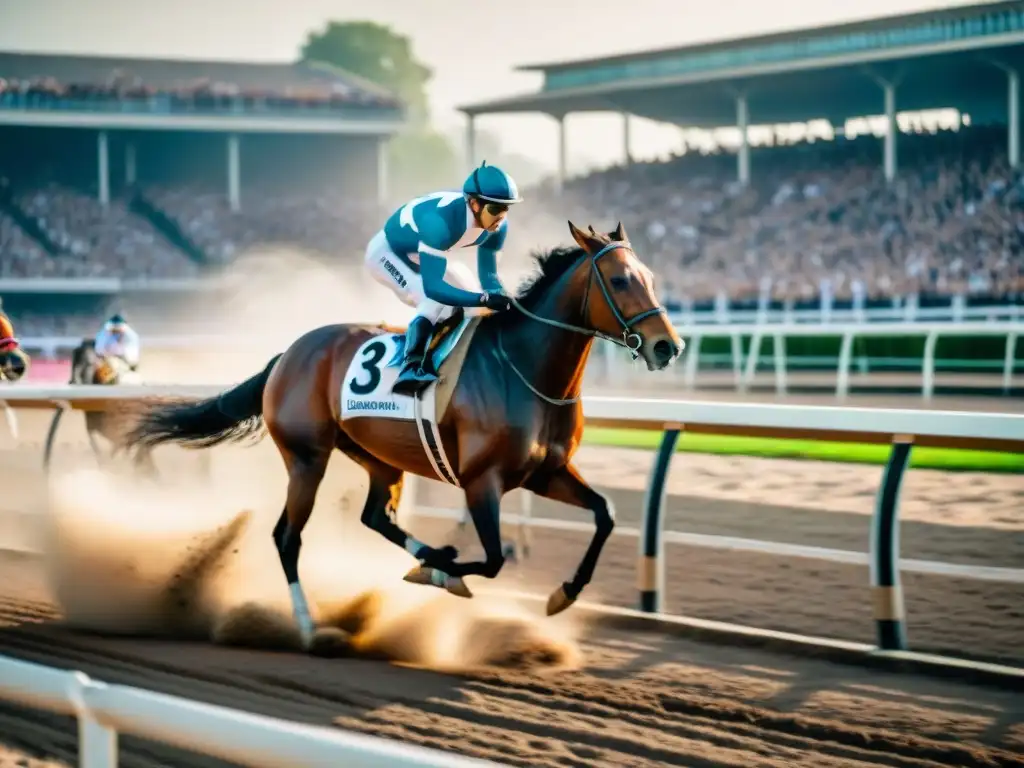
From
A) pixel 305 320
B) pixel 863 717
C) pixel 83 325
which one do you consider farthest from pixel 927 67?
pixel 863 717

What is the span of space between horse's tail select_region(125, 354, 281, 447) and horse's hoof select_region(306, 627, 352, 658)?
132 cm

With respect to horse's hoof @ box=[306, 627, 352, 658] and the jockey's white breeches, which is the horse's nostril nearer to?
the jockey's white breeches

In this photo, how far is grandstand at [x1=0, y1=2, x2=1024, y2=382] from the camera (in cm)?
1980

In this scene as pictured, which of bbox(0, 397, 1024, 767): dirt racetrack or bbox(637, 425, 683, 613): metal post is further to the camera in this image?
bbox(637, 425, 683, 613): metal post

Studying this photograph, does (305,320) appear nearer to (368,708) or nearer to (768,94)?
(768,94)

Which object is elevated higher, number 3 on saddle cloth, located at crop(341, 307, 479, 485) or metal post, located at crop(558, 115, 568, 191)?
metal post, located at crop(558, 115, 568, 191)

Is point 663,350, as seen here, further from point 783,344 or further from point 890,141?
point 890,141

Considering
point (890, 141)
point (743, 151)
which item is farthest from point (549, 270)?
point (743, 151)

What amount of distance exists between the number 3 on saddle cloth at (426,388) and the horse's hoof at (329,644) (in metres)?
0.69

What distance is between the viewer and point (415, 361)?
514cm

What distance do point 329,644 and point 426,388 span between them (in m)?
0.99

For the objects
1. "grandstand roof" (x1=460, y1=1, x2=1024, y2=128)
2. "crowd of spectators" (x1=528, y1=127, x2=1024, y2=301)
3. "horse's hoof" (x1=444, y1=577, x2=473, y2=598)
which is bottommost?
"horse's hoof" (x1=444, y1=577, x2=473, y2=598)

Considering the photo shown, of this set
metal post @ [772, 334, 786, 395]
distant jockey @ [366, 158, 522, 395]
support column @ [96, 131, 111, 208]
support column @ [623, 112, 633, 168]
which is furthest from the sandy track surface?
support column @ [96, 131, 111, 208]

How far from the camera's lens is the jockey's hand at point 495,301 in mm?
5023
